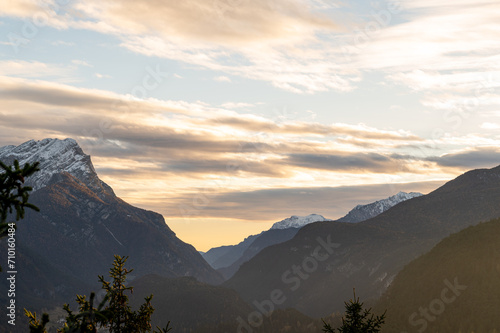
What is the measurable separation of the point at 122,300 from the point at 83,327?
25.5m

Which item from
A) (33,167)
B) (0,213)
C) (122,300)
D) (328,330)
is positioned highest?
(33,167)

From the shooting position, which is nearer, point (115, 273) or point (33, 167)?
point (33, 167)

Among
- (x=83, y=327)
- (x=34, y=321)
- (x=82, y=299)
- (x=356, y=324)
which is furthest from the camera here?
(x=356, y=324)

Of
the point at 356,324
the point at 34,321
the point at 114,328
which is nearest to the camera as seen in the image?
the point at 34,321

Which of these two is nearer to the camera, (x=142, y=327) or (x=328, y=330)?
(x=142, y=327)

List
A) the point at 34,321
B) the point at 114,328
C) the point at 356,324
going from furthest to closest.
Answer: the point at 356,324
the point at 114,328
the point at 34,321

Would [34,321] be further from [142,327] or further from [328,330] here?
[328,330]

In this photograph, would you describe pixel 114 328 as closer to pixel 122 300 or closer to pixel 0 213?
pixel 122 300

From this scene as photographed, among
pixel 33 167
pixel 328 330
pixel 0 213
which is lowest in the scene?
pixel 328 330

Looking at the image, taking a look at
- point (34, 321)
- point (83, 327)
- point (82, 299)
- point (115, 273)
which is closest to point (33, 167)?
point (83, 327)

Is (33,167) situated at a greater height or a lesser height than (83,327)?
greater

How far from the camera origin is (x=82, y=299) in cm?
3981

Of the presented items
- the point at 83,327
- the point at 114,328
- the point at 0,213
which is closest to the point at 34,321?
the point at 83,327

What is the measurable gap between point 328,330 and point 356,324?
3.18 metres
